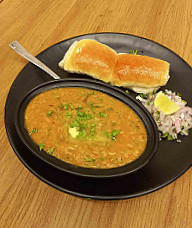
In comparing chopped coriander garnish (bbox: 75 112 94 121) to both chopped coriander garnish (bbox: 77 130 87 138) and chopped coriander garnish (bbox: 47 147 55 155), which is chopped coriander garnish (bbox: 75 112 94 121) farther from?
chopped coriander garnish (bbox: 47 147 55 155)

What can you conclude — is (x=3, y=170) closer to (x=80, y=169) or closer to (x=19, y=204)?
(x=19, y=204)

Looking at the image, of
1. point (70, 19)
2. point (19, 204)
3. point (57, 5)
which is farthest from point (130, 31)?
point (19, 204)

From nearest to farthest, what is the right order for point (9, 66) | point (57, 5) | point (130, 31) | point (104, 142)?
point (104, 142) → point (9, 66) → point (130, 31) → point (57, 5)

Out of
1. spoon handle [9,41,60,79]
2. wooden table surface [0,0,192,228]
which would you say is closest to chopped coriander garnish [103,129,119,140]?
wooden table surface [0,0,192,228]

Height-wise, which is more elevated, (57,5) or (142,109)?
(57,5)

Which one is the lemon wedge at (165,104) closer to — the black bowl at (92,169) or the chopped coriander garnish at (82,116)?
the black bowl at (92,169)

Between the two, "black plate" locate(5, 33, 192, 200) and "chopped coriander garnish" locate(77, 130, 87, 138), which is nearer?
"black plate" locate(5, 33, 192, 200)

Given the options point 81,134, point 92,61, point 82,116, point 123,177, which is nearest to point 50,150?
point 81,134

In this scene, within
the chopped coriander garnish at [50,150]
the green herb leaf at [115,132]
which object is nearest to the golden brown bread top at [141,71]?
the green herb leaf at [115,132]
